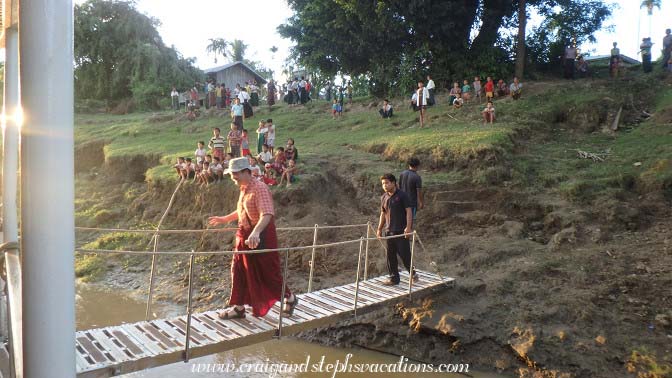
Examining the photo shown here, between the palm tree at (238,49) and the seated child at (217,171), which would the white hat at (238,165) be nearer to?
the seated child at (217,171)

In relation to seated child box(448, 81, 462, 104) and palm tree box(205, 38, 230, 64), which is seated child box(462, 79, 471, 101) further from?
palm tree box(205, 38, 230, 64)

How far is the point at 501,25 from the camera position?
2030 centimetres

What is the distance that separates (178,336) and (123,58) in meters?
26.5

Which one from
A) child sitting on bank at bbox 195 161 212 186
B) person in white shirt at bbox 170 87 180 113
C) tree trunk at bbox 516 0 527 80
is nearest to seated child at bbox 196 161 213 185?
child sitting on bank at bbox 195 161 212 186

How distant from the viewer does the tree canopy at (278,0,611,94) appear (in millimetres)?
18906

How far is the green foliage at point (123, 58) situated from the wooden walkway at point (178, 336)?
2403cm

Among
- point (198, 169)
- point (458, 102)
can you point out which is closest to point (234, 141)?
point (198, 169)

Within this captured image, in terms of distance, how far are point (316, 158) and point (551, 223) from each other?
5.72 metres

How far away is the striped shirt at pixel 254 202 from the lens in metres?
4.84

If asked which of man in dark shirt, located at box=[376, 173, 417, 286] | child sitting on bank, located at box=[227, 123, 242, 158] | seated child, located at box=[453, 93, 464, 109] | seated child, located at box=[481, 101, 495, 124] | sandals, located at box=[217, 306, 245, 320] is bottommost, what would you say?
Answer: sandals, located at box=[217, 306, 245, 320]

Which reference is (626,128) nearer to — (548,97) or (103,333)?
(548,97)

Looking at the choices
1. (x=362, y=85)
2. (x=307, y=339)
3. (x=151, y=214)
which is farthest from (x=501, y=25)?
(x=307, y=339)

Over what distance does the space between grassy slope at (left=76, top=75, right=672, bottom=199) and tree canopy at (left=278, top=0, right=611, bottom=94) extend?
1.88 m

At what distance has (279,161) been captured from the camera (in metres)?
11.6
